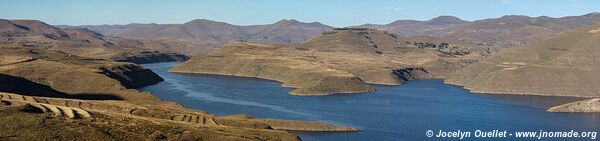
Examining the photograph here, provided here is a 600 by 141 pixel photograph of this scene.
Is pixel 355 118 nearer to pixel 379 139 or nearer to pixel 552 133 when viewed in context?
pixel 379 139

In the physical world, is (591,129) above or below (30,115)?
below

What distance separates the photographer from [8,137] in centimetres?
8450

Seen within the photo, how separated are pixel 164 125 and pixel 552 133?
95735 millimetres

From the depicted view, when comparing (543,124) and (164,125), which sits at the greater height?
(164,125)

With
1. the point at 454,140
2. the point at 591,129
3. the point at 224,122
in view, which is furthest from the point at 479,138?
the point at 224,122

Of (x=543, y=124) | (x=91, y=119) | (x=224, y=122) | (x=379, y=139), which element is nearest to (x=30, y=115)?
(x=91, y=119)

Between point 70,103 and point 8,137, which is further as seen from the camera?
point 70,103

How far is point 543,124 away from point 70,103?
112345 mm

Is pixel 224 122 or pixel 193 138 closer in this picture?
pixel 193 138

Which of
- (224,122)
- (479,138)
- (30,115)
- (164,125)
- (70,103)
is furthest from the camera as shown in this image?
(479,138)

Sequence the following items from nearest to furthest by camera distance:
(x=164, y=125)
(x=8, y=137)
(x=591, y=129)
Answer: (x=8, y=137) → (x=164, y=125) → (x=591, y=129)

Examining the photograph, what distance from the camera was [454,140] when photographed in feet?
497

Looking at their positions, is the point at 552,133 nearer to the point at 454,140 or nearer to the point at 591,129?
the point at 591,129

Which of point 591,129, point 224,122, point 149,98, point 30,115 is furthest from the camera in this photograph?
point 149,98
